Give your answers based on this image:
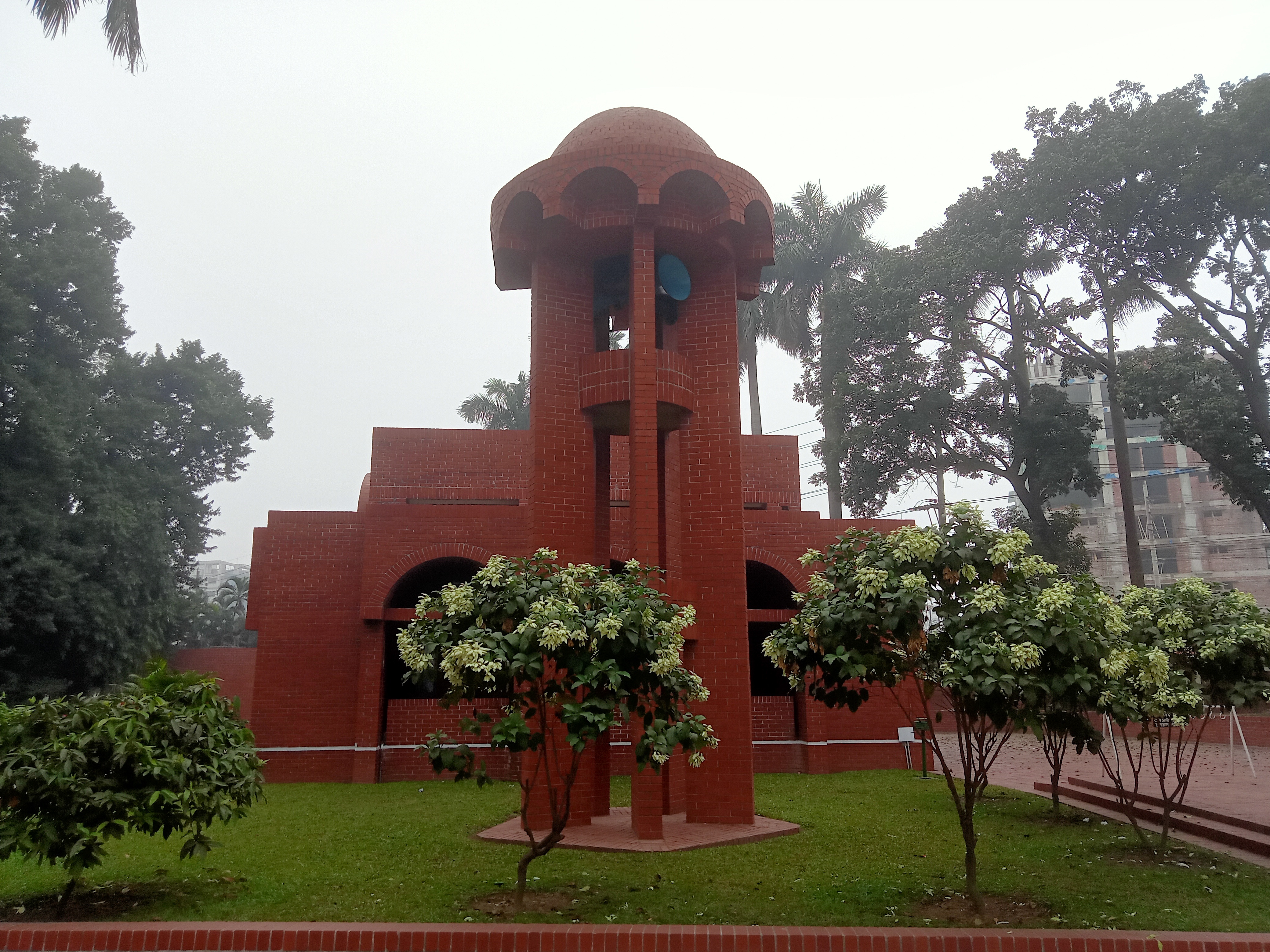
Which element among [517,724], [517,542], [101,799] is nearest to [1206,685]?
[517,724]

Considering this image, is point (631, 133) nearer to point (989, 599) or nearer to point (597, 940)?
point (989, 599)

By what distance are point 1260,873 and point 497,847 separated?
7496 mm

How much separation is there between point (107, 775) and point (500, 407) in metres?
34.4

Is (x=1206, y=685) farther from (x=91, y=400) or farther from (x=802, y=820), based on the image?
(x=91, y=400)

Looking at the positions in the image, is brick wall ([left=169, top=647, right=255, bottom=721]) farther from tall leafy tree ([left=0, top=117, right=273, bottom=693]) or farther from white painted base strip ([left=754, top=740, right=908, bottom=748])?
white painted base strip ([left=754, top=740, right=908, bottom=748])

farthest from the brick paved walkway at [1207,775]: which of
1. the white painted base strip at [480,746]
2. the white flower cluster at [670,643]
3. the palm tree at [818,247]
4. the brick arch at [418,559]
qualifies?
the palm tree at [818,247]

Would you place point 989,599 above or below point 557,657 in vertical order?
above

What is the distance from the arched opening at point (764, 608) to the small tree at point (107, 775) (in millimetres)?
12923

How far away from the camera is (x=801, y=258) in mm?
32938

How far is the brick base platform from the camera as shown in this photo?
980 centimetres

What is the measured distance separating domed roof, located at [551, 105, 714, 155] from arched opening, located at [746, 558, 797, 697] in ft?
30.7

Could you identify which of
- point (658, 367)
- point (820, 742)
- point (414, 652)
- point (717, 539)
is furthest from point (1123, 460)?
point (414, 652)

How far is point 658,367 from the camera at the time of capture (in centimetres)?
1177

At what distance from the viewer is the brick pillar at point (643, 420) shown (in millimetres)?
10922
